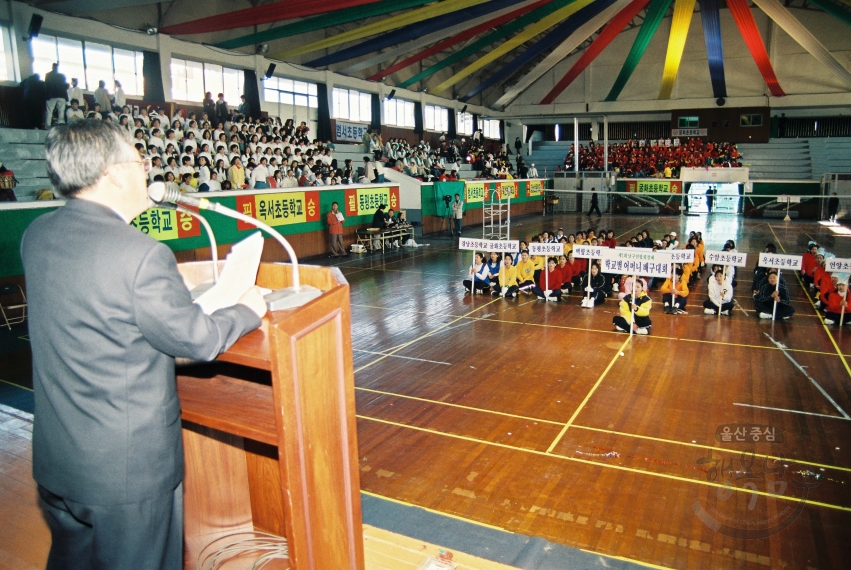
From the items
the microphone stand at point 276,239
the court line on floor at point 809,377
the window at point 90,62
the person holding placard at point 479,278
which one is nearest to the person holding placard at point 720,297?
the court line on floor at point 809,377

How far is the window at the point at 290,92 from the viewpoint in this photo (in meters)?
19.6

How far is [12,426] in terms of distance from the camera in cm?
447

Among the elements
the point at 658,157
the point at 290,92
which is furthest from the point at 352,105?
the point at 658,157

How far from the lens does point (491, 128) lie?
34000mm

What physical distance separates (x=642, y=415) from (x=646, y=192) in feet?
68.2

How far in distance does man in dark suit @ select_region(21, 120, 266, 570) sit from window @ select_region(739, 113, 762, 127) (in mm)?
31435

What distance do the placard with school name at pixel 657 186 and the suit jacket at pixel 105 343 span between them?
24456 millimetres

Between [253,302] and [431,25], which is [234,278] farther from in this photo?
[431,25]

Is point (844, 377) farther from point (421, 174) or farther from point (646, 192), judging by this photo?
point (646, 192)

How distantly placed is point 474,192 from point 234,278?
1953cm

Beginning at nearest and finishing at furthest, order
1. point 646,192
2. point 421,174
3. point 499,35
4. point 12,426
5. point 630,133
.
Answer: point 12,426, point 499,35, point 421,174, point 646,192, point 630,133

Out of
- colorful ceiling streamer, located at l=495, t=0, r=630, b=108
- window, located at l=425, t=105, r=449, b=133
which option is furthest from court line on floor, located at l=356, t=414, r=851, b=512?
window, located at l=425, t=105, r=449, b=133

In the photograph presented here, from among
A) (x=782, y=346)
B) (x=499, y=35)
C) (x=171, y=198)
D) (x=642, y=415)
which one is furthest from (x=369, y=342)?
(x=499, y=35)

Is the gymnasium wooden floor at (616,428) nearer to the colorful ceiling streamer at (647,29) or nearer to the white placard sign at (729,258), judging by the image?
the white placard sign at (729,258)
